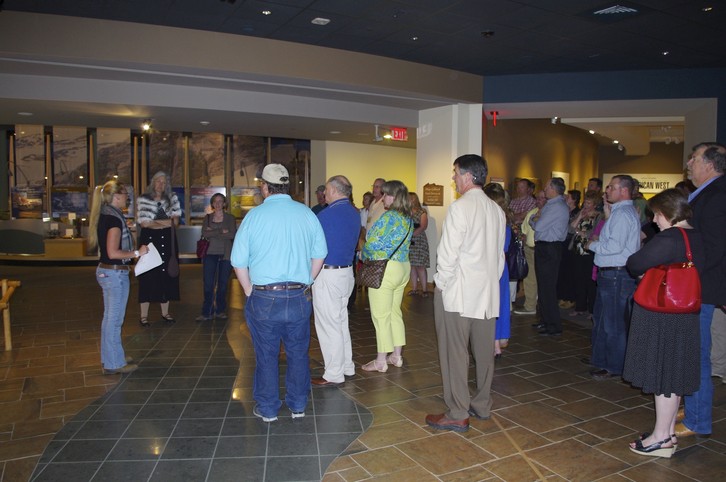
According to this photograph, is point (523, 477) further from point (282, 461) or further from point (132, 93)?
point (132, 93)

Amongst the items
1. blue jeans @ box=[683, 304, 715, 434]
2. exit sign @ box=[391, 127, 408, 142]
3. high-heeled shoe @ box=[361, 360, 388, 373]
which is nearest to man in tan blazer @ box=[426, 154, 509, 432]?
high-heeled shoe @ box=[361, 360, 388, 373]

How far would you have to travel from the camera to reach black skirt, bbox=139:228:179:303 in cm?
625

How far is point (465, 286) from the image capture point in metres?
3.37

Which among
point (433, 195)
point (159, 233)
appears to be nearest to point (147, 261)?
point (159, 233)

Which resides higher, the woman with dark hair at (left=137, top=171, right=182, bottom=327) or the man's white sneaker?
the woman with dark hair at (left=137, top=171, right=182, bottom=327)

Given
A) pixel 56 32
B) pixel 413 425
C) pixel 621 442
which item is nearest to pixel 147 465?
pixel 413 425

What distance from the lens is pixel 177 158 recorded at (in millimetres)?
14789

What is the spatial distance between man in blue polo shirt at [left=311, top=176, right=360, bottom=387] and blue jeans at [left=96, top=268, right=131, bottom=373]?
1637 millimetres

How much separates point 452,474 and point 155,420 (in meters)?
2.01

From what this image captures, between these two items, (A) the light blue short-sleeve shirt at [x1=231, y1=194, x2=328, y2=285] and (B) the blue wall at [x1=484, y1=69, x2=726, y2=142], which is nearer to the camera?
(A) the light blue short-sleeve shirt at [x1=231, y1=194, x2=328, y2=285]

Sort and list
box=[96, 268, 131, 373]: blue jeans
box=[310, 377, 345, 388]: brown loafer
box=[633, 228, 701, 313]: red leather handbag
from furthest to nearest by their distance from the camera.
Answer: box=[96, 268, 131, 373]: blue jeans, box=[310, 377, 345, 388]: brown loafer, box=[633, 228, 701, 313]: red leather handbag

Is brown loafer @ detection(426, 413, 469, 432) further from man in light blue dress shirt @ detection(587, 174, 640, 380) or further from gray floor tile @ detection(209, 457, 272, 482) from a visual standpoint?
man in light blue dress shirt @ detection(587, 174, 640, 380)

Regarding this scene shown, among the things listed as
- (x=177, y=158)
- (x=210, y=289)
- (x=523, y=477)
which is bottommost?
(x=523, y=477)

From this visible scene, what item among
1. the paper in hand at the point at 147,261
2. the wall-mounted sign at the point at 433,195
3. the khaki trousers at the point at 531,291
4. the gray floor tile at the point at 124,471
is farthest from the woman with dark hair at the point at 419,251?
the gray floor tile at the point at 124,471
